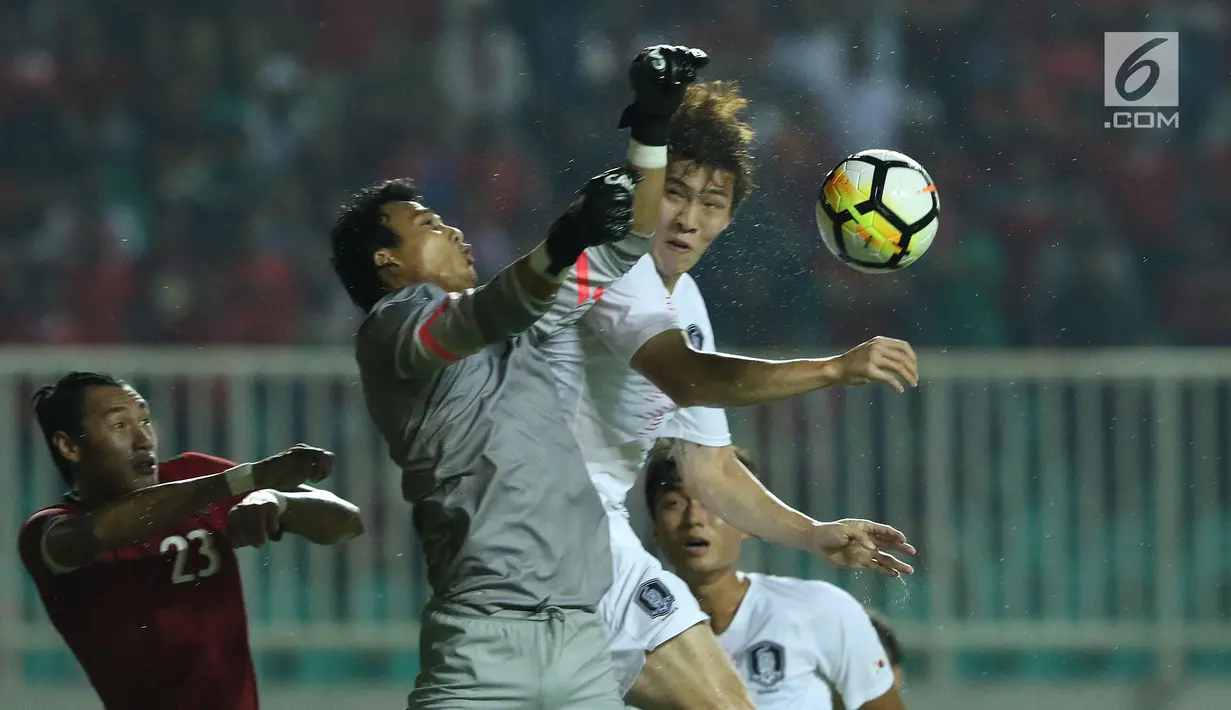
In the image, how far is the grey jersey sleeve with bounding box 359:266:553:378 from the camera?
3.38 meters

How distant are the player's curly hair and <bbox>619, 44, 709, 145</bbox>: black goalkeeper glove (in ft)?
2.23

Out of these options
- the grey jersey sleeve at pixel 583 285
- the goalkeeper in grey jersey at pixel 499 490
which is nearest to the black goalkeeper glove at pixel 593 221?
the goalkeeper in grey jersey at pixel 499 490

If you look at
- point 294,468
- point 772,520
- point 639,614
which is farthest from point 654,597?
point 294,468

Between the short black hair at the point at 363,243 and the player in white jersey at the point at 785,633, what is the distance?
4.13 feet

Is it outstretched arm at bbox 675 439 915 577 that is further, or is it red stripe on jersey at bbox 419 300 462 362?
outstretched arm at bbox 675 439 915 577

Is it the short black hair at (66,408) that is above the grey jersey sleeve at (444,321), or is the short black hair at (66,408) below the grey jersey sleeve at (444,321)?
below

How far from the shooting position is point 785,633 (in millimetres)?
5074

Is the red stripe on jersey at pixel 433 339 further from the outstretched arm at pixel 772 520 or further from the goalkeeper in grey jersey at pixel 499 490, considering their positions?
the outstretched arm at pixel 772 520

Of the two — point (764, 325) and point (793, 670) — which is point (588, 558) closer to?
point (793, 670)

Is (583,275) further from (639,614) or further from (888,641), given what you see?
(888,641)

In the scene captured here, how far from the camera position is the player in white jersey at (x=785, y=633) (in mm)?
4977

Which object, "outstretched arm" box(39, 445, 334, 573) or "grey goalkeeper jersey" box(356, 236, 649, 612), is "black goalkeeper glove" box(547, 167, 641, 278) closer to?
"grey goalkeeper jersey" box(356, 236, 649, 612)

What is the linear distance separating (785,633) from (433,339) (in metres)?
1.96

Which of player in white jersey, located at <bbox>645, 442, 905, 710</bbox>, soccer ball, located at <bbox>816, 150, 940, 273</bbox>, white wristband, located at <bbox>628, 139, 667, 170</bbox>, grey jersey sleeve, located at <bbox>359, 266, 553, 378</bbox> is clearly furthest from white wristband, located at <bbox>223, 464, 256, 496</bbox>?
soccer ball, located at <bbox>816, 150, 940, 273</bbox>
